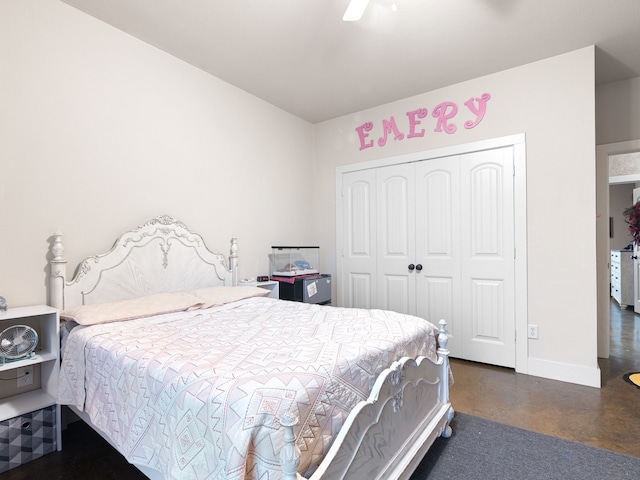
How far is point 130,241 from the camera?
2375 millimetres

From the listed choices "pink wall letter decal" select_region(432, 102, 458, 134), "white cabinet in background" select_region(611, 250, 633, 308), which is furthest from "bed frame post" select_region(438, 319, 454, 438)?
"white cabinet in background" select_region(611, 250, 633, 308)

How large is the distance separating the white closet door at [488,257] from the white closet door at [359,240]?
0.95m

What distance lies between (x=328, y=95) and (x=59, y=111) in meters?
2.28

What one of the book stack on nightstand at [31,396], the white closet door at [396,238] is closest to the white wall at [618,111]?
the white closet door at [396,238]

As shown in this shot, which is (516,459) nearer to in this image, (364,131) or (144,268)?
(144,268)

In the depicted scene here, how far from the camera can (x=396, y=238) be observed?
358 cm

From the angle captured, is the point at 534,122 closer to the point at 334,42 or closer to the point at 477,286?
the point at 477,286

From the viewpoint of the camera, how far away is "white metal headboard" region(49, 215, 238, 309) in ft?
6.76

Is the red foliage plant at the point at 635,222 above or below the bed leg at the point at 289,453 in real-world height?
above

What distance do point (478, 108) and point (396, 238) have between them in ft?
4.74

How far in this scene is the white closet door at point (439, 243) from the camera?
3236mm

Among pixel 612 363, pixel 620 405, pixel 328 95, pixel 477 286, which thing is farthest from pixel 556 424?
pixel 328 95

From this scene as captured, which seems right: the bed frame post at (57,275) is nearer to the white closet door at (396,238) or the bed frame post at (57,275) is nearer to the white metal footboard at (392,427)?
the white metal footboard at (392,427)

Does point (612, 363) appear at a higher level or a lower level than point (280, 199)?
lower
